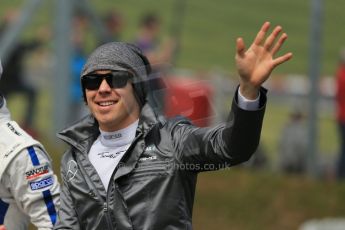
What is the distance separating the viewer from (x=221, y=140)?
412cm

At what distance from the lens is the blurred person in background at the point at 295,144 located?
10.2 metres

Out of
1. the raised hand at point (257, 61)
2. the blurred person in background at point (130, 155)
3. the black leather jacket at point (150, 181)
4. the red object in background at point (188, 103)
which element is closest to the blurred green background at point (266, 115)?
the red object in background at point (188, 103)

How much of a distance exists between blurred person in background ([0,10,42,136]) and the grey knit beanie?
6798 mm

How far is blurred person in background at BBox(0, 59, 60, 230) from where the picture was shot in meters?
4.79

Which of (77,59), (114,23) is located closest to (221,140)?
(77,59)

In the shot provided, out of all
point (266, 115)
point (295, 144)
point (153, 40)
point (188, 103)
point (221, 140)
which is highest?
point (221, 140)

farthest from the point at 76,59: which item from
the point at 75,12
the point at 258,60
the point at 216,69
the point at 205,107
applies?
the point at 258,60

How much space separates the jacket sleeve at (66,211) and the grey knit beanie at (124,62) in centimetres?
45

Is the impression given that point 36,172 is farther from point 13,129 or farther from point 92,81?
point 92,81

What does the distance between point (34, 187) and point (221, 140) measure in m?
1.08

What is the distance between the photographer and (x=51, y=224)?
188 inches

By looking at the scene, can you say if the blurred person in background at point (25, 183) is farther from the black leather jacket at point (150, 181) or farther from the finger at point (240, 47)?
the finger at point (240, 47)

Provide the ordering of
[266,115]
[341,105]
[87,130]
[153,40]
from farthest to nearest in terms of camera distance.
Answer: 1. [153,40]
2. [266,115]
3. [341,105]
4. [87,130]

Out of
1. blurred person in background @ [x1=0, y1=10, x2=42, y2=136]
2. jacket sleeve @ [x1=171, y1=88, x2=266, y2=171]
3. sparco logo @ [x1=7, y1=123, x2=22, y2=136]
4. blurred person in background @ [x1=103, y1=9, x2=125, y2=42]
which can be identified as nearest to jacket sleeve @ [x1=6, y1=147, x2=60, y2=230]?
sparco logo @ [x1=7, y1=123, x2=22, y2=136]
